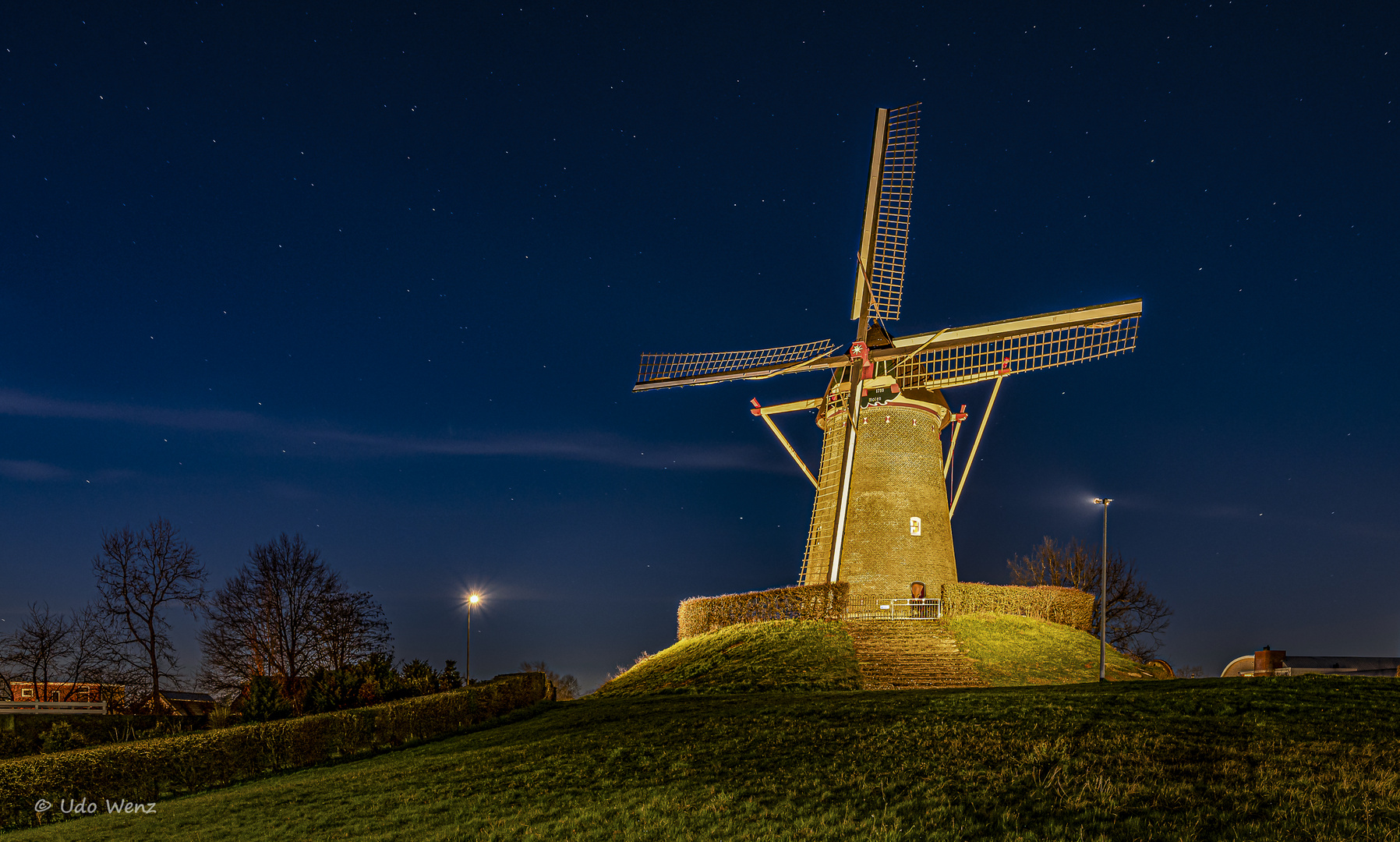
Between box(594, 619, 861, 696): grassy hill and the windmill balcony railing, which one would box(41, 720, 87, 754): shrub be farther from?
the windmill balcony railing

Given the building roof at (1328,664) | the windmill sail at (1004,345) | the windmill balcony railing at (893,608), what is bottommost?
the building roof at (1328,664)

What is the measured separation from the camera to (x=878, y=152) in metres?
31.3

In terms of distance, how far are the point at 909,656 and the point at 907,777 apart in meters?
14.6

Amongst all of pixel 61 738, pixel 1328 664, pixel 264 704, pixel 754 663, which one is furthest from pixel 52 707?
pixel 1328 664

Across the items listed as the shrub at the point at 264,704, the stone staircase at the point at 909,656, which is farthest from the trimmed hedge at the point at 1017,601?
the shrub at the point at 264,704

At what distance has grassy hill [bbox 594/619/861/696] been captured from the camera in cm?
2414

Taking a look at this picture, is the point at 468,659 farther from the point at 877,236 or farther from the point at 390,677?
the point at 877,236

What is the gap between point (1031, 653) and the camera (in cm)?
2700

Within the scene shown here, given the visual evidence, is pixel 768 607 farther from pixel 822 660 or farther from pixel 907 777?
pixel 907 777

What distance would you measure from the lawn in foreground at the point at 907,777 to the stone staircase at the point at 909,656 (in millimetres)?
4979

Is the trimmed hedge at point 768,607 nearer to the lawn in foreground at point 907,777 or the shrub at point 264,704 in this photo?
the lawn in foreground at point 907,777

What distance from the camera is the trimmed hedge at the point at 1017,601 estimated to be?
29.6 m

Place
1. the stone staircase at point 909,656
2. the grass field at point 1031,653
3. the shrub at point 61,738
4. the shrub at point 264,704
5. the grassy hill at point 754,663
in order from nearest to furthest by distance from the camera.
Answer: the shrub at point 61,738
the shrub at point 264,704
the stone staircase at point 909,656
the grassy hill at point 754,663
the grass field at point 1031,653

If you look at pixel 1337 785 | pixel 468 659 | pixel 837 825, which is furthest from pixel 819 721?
pixel 468 659
